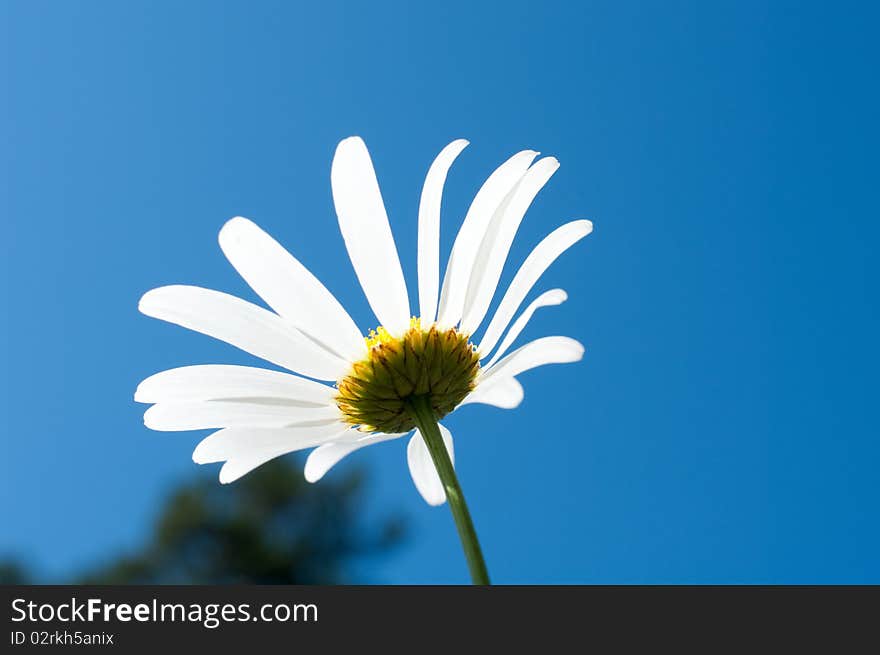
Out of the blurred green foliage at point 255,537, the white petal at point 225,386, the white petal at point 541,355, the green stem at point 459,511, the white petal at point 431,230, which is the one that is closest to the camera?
the green stem at point 459,511

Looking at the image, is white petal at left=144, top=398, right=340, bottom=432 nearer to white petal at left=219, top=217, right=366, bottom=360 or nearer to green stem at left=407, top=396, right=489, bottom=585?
white petal at left=219, top=217, right=366, bottom=360

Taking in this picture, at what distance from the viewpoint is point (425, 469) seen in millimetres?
1503

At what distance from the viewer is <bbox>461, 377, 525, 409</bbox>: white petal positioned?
105 centimetres

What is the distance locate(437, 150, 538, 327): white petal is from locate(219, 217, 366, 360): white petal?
16cm

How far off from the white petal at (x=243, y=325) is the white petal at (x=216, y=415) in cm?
9

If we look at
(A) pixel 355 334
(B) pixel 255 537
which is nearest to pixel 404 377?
(A) pixel 355 334

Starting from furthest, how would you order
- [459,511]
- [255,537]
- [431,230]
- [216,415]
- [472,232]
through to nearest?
[255,537] → [431,230] → [472,232] → [216,415] → [459,511]

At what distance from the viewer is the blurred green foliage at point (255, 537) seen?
17.4 metres

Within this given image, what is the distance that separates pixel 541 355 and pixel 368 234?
503mm

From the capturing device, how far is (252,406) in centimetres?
134

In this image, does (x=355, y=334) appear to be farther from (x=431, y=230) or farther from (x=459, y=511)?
(x=459, y=511)

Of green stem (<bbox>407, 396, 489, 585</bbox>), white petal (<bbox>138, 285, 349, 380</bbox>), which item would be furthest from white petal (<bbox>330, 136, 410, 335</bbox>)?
green stem (<bbox>407, 396, 489, 585</bbox>)

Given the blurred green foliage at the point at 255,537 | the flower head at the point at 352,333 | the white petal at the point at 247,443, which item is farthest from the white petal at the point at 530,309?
the blurred green foliage at the point at 255,537

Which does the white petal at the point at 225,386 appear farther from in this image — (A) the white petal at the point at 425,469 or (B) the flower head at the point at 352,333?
(A) the white petal at the point at 425,469
